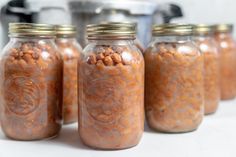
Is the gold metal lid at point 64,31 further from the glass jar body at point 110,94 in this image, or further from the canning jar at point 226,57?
the canning jar at point 226,57

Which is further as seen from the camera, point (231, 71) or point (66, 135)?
point (231, 71)

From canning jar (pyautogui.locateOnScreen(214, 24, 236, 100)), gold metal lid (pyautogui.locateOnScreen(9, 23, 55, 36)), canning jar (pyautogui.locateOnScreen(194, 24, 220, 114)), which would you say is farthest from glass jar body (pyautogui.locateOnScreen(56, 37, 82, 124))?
canning jar (pyautogui.locateOnScreen(214, 24, 236, 100))

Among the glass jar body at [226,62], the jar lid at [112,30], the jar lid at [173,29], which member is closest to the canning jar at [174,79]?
the jar lid at [173,29]

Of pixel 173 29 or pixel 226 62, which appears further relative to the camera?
pixel 226 62

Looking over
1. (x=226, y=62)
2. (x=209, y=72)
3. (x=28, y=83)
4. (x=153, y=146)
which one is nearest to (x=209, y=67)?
(x=209, y=72)

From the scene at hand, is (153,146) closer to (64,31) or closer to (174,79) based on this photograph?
(174,79)

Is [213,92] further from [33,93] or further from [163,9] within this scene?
[33,93]

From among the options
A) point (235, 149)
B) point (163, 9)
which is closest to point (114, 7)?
point (163, 9)
